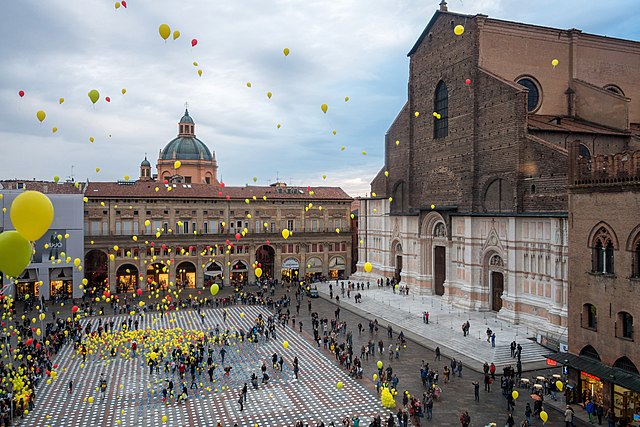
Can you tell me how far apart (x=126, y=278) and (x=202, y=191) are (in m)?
12.4

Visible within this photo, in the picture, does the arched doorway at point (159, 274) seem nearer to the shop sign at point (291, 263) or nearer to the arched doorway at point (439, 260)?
the shop sign at point (291, 263)

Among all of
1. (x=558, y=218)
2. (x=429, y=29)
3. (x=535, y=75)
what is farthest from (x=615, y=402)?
(x=429, y=29)

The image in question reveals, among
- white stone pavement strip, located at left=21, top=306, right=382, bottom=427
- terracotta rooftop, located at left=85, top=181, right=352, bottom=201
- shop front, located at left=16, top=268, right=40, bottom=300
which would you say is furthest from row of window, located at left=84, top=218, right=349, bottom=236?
white stone pavement strip, located at left=21, top=306, right=382, bottom=427

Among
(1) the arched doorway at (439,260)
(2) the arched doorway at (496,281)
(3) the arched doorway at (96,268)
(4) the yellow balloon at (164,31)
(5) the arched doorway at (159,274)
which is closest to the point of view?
(4) the yellow balloon at (164,31)

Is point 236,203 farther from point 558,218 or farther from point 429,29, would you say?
point 558,218

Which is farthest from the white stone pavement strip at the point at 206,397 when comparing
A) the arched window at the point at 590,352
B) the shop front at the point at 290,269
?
the shop front at the point at 290,269

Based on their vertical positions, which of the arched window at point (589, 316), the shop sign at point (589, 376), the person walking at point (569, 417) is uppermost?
the arched window at point (589, 316)

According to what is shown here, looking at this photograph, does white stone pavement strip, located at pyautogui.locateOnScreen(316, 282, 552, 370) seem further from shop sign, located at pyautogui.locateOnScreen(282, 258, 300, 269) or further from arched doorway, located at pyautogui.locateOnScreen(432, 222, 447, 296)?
shop sign, located at pyautogui.locateOnScreen(282, 258, 300, 269)

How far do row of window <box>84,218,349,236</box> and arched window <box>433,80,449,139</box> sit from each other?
2041cm

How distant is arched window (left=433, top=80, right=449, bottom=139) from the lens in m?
43.5

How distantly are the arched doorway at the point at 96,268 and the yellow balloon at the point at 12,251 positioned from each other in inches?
1565

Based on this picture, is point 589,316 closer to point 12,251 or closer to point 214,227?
point 12,251

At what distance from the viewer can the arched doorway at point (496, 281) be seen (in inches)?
1441

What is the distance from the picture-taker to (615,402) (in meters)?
19.3
